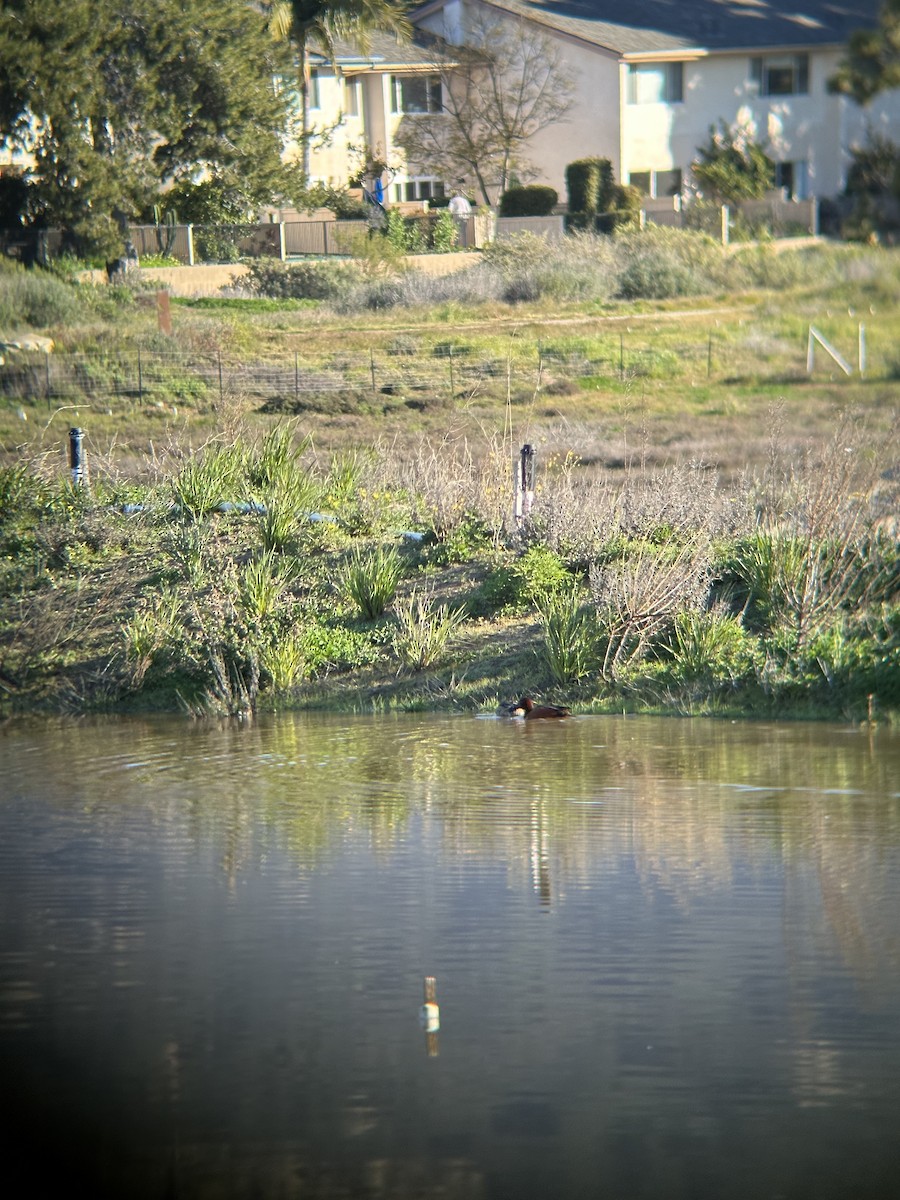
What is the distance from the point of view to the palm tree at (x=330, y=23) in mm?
40781

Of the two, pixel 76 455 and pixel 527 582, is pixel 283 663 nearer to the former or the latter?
pixel 527 582

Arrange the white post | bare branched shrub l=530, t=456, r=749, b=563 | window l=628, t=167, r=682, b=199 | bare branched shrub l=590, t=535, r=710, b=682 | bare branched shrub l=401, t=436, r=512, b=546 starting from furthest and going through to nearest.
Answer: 1. window l=628, t=167, r=682, b=199
2. the white post
3. bare branched shrub l=401, t=436, r=512, b=546
4. bare branched shrub l=530, t=456, r=749, b=563
5. bare branched shrub l=590, t=535, r=710, b=682

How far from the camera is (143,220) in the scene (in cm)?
3756

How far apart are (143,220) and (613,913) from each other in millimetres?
33898

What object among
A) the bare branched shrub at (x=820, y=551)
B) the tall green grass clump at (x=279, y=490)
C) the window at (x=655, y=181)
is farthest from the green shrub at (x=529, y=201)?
the bare branched shrub at (x=820, y=551)

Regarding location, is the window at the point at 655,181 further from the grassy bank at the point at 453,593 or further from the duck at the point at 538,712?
the duck at the point at 538,712

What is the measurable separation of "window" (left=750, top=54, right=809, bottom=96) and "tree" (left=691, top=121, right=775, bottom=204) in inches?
180

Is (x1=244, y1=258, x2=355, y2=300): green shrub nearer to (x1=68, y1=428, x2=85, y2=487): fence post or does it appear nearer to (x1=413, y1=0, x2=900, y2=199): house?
(x1=413, y1=0, x2=900, y2=199): house

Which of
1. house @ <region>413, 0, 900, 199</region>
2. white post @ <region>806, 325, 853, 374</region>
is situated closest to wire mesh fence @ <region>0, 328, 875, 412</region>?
white post @ <region>806, 325, 853, 374</region>

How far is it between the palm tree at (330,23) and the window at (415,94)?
2063mm

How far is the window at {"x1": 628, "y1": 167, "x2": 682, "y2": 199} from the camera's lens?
41.5 m

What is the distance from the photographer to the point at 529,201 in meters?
41.0

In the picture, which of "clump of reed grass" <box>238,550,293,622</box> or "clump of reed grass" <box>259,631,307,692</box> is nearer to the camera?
"clump of reed grass" <box>259,631,307,692</box>

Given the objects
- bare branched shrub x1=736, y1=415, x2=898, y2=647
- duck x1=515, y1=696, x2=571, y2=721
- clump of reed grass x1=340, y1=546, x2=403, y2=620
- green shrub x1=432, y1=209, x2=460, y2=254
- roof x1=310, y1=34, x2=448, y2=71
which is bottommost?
duck x1=515, y1=696, x2=571, y2=721
